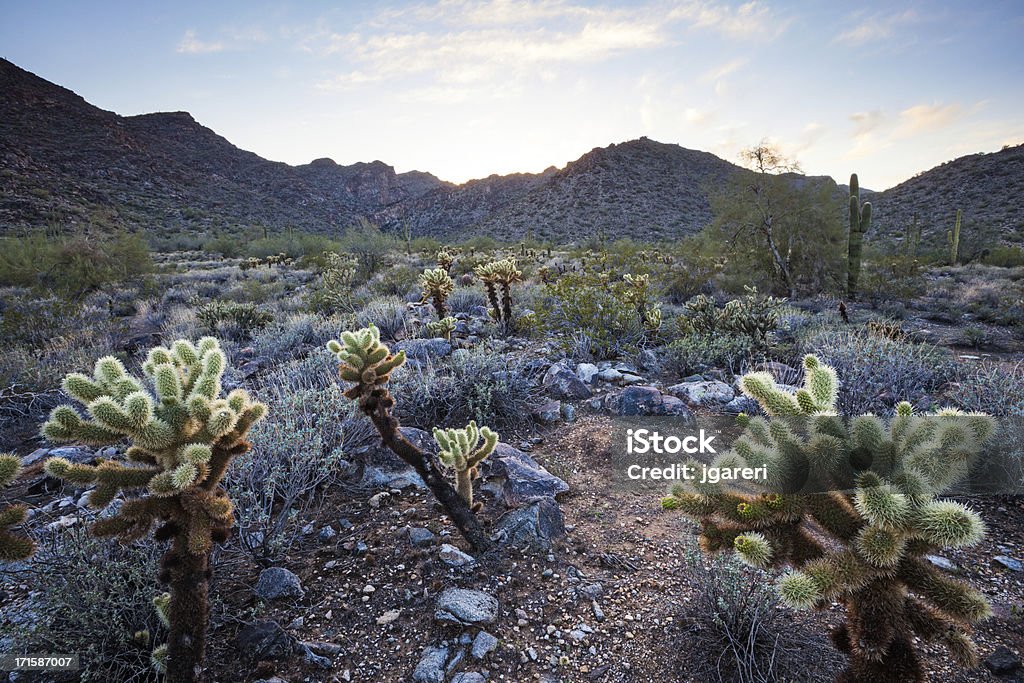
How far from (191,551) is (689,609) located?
2380 mm

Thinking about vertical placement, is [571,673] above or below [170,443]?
below

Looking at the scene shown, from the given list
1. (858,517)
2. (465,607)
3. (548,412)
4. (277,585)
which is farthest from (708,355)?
(277,585)

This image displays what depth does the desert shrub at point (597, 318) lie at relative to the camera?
23.7ft

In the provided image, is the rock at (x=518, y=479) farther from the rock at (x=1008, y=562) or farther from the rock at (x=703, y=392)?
the rock at (x=1008, y=562)

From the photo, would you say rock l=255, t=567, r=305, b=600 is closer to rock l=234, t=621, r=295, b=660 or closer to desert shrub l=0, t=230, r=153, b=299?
rock l=234, t=621, r=295, b=660

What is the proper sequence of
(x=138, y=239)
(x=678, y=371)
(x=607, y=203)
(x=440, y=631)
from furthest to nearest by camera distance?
1. (x=607, y=203)
2. (x=138, y=239)
3. (x=678, y=371)
4. (x=440, y=631)

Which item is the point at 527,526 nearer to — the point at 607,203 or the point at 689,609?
the point at 689,609

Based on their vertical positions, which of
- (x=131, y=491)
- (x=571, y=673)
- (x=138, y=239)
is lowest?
(x=571, y=673)

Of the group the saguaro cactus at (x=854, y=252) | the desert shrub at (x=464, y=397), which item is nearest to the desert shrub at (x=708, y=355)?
the desert shrub at (x=464, y=397)

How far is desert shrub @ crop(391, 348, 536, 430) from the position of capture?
476 cm

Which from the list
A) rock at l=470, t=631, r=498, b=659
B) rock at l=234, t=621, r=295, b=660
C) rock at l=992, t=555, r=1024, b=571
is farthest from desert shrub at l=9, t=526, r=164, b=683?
rock at l=992, t=555, r=1024, b=571

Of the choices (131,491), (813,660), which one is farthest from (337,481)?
(813,660)

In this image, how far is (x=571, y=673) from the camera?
7.16ft

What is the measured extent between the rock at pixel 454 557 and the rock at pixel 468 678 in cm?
65
